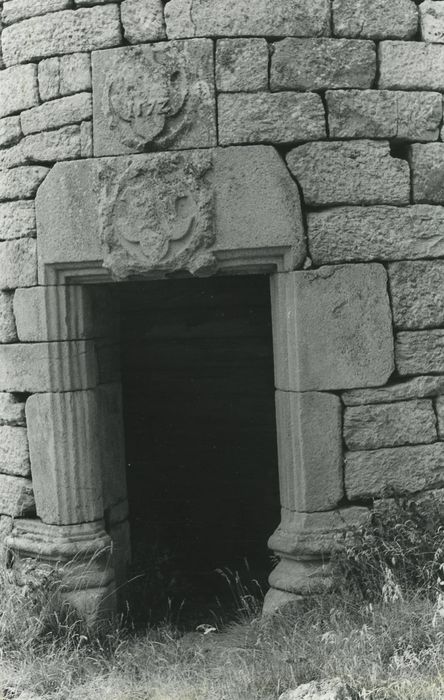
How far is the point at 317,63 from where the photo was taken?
4.90 metres

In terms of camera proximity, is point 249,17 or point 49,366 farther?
point 49,366

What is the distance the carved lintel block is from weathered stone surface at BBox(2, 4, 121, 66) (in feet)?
6.40

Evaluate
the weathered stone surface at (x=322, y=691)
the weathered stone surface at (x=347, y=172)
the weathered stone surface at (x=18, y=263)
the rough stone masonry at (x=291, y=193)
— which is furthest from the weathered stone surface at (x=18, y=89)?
the weathered stone surface at (x=322, y=691)

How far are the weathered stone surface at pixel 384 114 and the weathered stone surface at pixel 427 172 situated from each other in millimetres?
65

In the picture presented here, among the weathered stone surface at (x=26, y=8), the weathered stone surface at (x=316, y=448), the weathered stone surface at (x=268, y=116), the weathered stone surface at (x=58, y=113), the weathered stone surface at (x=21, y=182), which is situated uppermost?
the weathered stone surface at (x=26, y=8)

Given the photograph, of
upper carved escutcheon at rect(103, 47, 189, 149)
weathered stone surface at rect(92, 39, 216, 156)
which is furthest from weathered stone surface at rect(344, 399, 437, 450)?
upper carved escutcheon at rect(103, 47, 189, 149)

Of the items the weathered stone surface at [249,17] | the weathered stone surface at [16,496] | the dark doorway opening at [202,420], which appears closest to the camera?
the weathered stone surface at [249,17]

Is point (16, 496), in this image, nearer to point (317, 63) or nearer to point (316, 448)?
point (316, 448)

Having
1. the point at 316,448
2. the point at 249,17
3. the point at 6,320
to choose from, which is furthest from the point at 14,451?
the point at 249,17

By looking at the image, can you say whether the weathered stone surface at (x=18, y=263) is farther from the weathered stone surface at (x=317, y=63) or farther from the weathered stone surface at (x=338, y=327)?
the weathered stone surface at (x=317, y=63)

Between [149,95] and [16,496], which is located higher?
[149,95]

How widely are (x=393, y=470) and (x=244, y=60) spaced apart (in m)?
2.36

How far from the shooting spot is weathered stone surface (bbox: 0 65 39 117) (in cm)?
525

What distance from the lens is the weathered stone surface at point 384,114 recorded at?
4922 mm
